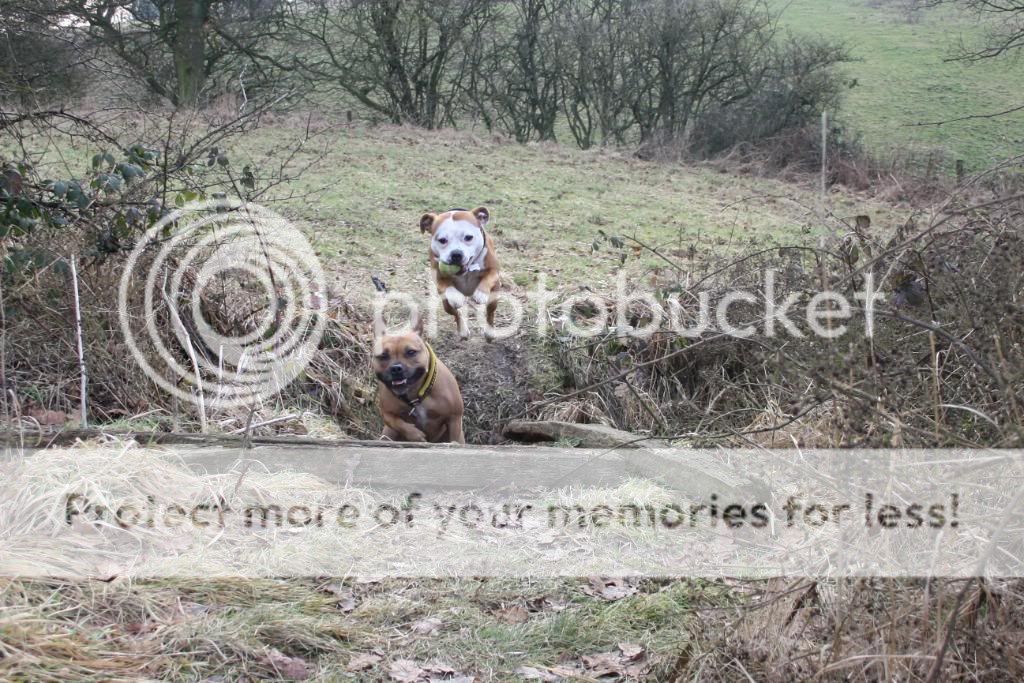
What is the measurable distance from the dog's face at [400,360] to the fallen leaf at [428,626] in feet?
7.99

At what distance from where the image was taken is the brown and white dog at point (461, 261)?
764 cm

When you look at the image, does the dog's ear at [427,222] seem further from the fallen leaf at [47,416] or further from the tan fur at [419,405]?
the fallen leaf at [47,416]

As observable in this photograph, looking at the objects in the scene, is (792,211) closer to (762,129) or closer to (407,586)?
(762,129)

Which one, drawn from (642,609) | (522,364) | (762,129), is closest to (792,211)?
(762,129)

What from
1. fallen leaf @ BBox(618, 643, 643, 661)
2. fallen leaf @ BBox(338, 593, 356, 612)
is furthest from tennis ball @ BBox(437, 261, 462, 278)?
fallen leaf @ BBox(618, 643, 643, 661)

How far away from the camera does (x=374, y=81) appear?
21.1 m

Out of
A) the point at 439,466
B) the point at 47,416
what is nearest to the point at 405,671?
the point at 439,466

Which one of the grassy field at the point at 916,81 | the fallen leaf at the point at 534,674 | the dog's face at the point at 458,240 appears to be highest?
the grassy field at the point at 916,81

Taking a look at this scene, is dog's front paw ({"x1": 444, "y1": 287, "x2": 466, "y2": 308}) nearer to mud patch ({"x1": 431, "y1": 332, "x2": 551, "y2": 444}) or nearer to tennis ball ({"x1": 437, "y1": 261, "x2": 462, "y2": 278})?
tennis ball ({"x1": 437, "y1": 261, "x2": 462, "y2": 278})

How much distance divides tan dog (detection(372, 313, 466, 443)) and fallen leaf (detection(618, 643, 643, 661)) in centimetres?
281

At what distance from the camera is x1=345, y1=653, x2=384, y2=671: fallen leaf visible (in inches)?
145

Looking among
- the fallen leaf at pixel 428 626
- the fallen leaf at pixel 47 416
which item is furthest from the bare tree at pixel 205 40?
the fallen leaf at pixel 428 626

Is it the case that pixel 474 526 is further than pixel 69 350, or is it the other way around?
pixel 69 350

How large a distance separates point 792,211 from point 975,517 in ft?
36.4
